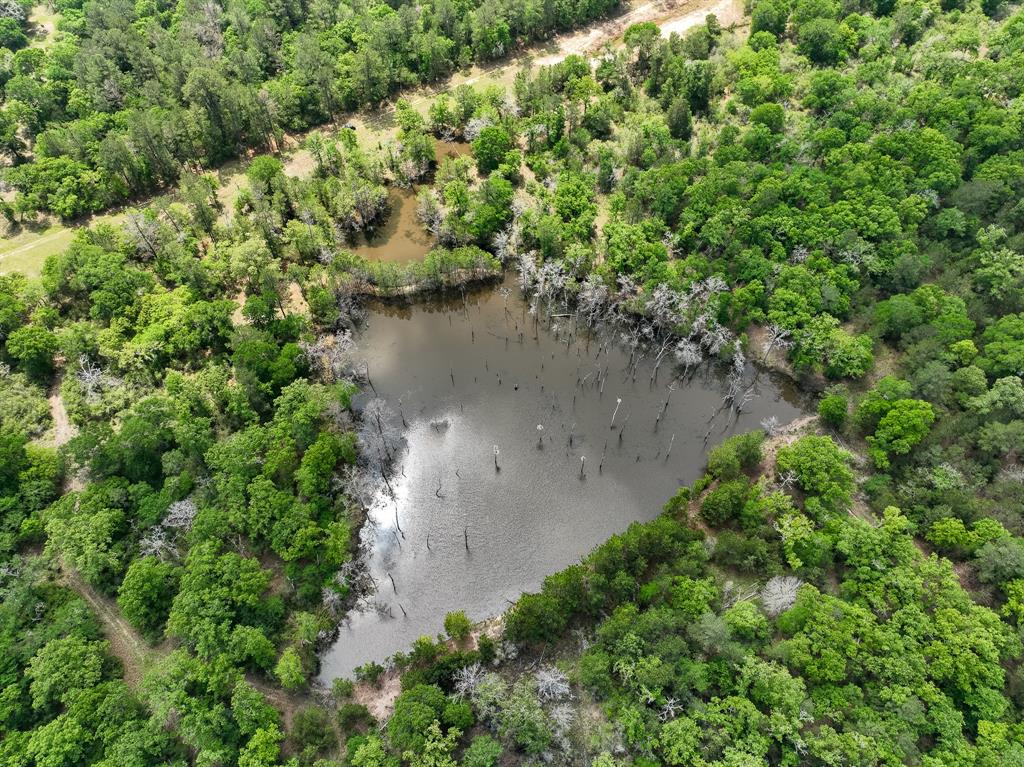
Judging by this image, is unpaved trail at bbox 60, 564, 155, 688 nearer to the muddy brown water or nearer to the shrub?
the muddy brown water

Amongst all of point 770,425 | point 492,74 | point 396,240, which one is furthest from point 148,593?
point 492,74

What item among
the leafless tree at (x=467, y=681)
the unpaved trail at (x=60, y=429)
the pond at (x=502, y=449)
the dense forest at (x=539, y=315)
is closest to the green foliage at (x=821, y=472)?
the dense forest at (x=539, y=315)

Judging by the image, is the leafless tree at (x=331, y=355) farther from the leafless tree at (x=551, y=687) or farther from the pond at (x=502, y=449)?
the leafless tree at (x=551, y=687)

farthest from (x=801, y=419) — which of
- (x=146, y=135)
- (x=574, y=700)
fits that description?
(x=146, y=135)

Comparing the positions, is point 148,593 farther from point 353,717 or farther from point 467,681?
point 467,681

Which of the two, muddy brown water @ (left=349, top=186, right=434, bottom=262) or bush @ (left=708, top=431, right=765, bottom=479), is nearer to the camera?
bush @ (left=708, top=431, right=765, bottom=479)

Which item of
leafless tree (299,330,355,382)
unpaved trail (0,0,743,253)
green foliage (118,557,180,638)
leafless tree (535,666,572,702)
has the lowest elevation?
leafless tree (535,666,572,702)

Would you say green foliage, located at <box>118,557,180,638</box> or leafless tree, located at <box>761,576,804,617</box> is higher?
green foliage, located at <box>118,557,180,638</box>

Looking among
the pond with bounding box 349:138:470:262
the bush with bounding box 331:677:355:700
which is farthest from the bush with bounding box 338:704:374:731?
the pond with bounding box 349:138:470:262
